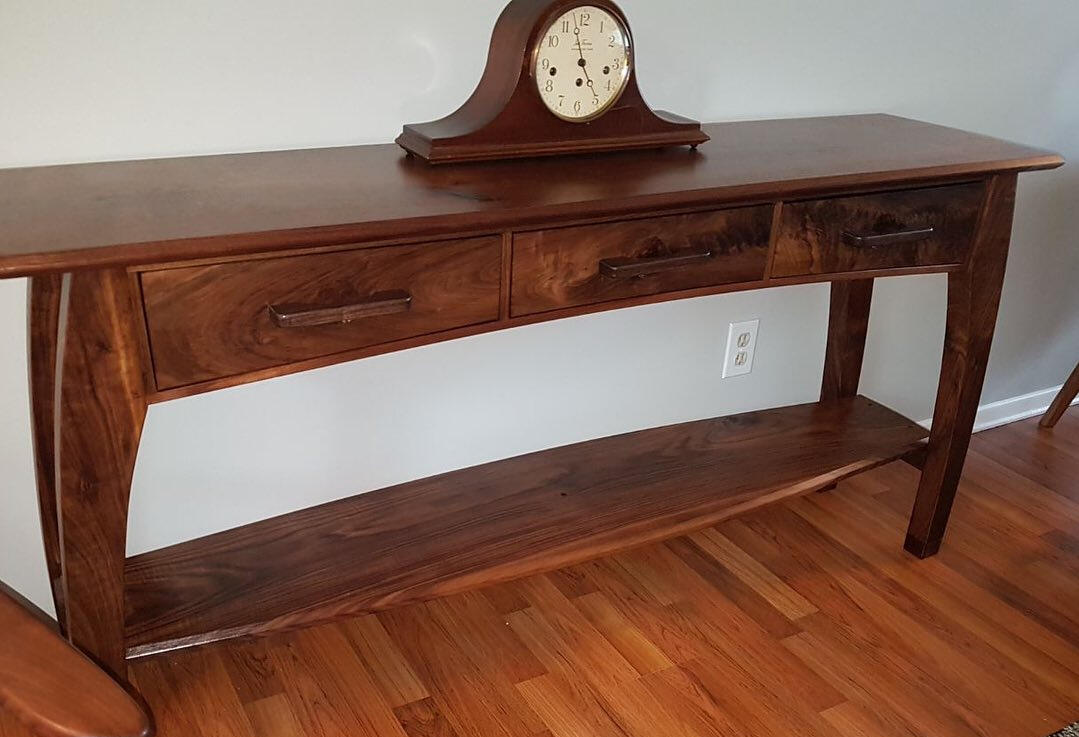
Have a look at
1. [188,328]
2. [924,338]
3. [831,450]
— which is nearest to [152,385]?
[188,328]

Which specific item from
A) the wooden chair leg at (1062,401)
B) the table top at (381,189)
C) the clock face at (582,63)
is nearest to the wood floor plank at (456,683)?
the table top at (381,189)

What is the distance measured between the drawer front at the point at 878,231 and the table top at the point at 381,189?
1.3 inches

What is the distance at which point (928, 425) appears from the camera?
2.30 metres

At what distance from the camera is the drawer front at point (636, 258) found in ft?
3.70

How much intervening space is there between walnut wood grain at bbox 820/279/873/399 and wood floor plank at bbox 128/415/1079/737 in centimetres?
29

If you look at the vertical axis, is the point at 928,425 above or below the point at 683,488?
below

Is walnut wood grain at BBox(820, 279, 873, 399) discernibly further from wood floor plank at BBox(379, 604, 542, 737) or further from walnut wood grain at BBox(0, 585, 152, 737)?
walnut wood grain at BBox(0, 585, 152, 737)

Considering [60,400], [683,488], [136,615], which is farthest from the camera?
[683,488]

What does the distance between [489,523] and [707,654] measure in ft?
1.41

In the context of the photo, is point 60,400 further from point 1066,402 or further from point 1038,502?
point 1066,402

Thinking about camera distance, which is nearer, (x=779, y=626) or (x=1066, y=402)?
(x=779, y=626)

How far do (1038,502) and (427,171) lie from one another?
1586 millimetres

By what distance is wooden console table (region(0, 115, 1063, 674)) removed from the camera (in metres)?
0.93

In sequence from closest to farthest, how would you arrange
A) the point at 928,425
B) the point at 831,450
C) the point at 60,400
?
the point at 60,400
the point at 831,450
the point at 928,425
